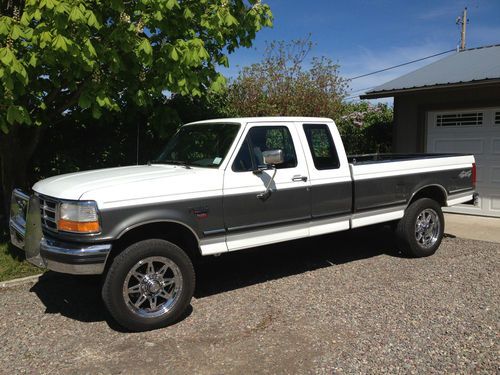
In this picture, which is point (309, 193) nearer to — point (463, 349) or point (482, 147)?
point (463, 349)

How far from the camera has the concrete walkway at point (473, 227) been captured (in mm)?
8234

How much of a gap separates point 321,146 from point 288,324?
7.46 feet

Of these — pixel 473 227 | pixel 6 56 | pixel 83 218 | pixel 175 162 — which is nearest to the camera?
pixel 83 218

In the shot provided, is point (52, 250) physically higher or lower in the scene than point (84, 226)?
lower

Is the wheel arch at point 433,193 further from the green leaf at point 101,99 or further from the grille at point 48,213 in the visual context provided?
the grille at point 48,213

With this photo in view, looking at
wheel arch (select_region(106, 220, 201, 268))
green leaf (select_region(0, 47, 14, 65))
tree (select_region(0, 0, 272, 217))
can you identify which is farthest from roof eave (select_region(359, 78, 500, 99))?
green leaf (select_region(0, 47, 14, 65))

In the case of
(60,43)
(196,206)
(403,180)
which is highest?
(60,43)

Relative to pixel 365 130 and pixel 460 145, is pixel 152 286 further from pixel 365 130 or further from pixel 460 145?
pixel 365 130

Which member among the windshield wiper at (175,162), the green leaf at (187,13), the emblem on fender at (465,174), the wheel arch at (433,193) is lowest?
the wheel arch at (433,193)

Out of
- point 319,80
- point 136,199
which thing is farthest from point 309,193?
point 319,80

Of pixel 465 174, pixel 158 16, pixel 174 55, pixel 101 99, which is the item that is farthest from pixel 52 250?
pixel 465 174

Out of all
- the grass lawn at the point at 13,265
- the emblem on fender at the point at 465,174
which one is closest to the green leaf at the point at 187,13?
the grass lawn at the point at 13,265

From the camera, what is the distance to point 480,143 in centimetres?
995

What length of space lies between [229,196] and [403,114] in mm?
7457
